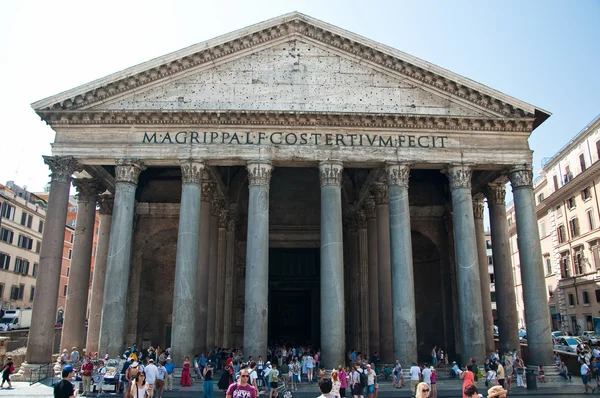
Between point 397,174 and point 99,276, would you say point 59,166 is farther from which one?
point 397,174

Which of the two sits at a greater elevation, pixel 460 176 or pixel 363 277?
pixel 460 176

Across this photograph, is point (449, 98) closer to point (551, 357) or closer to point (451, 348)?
point (551, 357)

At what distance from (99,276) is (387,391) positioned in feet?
42.8

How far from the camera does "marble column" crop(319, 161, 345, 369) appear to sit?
52.5ft

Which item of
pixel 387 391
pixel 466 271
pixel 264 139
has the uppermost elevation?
pixel 264 139

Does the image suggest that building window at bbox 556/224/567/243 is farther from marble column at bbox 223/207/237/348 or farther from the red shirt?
the red shirt

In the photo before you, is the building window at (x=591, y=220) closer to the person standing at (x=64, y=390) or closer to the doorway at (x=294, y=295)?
the doorway at (x=294, y=295)

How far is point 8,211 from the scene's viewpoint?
36.1 meters

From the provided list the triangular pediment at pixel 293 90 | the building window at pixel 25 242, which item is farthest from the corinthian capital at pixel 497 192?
the building window at pixel 25 242

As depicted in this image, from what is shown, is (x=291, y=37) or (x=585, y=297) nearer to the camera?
(x=291, y=37)

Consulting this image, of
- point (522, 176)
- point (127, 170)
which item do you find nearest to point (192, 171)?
point (127, 170)

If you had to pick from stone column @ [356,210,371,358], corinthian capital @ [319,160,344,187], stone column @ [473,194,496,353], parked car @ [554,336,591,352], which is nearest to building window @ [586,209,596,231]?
parked car @ [554,336,591,352]

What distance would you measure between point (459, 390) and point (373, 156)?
27.0ft

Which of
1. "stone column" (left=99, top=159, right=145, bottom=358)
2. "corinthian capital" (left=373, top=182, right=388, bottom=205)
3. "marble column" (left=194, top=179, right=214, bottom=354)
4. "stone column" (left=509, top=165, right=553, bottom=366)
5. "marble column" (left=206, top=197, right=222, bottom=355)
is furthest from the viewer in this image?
"marble column" (left=206, top=197, right=222, bottom=355)
